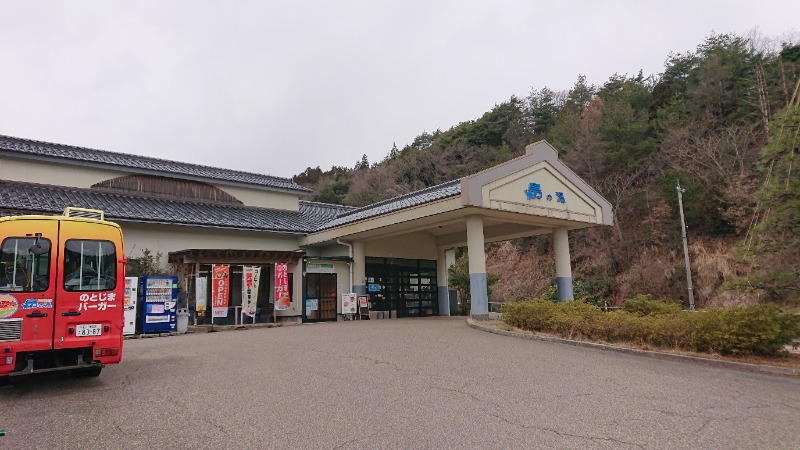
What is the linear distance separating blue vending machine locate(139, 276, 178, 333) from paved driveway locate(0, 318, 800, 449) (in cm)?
522

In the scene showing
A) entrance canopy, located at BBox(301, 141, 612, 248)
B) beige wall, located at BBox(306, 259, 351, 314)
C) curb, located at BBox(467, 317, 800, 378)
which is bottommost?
curb, located at BBox(467, 317, 800, 378)

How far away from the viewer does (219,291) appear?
15.3m

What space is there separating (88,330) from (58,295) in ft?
2.01

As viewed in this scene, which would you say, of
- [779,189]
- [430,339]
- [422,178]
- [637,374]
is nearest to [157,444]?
[637,374]

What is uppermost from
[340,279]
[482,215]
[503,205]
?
[503,205]

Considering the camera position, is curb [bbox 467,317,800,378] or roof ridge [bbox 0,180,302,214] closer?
curb [bbox 467,317,800,378]

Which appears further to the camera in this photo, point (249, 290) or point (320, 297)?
point (320, 297)

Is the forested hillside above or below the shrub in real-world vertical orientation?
above

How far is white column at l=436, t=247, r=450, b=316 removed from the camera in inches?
847

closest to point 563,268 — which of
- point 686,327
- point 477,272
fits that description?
point 477,272

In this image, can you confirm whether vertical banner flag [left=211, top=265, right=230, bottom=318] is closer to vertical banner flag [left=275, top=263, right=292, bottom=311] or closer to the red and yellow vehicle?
vertical banner flag [left=275, top=263, right=292, bottom=311]

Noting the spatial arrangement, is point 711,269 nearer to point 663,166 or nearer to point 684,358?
point 663,166

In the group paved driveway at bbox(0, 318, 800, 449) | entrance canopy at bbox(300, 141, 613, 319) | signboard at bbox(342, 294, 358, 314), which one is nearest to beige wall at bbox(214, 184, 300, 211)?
entrance canopy at bbox(300, 141, 613, 319)

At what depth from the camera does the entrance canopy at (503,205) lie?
14008 millimetres
